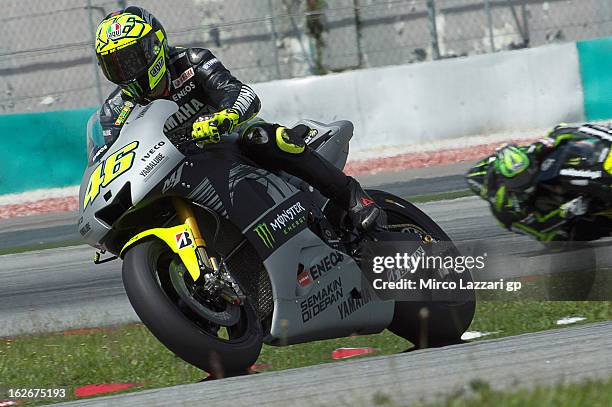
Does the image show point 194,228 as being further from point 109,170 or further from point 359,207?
point 359,207

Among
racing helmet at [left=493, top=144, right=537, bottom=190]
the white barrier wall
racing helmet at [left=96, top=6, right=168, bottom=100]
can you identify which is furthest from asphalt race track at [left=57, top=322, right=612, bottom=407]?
the white barrier wall

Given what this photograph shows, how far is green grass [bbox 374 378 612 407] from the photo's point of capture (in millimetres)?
2954

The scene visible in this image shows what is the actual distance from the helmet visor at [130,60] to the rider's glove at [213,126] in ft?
1.34

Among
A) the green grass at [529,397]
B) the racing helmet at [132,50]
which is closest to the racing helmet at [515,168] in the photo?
the racing helmet at [132,50]

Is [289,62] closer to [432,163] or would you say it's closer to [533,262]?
[432,163]

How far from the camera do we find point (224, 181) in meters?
4.64

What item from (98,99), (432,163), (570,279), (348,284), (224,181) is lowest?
(432,163)

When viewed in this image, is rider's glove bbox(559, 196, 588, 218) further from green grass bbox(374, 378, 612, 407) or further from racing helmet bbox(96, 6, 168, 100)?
green grass bbox(374, 378, 612, 407)

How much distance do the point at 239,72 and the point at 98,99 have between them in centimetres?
194

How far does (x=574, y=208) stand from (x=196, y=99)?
215cm

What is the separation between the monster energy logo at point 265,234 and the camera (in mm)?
4633

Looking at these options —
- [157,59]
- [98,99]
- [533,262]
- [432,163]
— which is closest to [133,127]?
[157,59]

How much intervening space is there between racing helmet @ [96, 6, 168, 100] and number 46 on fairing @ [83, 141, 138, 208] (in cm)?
43

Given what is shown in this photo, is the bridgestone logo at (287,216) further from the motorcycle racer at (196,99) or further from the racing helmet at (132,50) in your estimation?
the racing helmet at (132,50)
